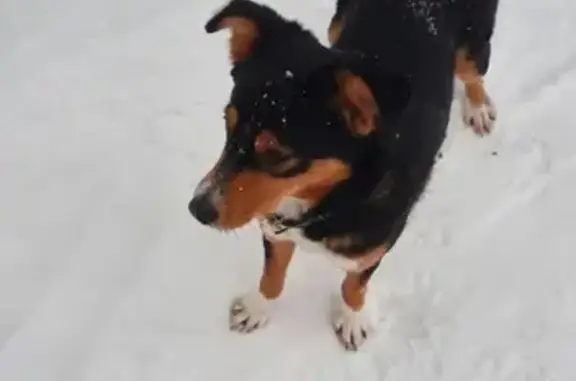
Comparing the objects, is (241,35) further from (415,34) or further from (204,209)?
(415,34)

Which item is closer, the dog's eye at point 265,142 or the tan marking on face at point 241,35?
the dog's eye at point 265,142

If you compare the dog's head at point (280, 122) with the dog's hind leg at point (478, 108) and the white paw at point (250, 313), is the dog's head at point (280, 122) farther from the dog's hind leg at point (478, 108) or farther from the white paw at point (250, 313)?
the dog's hind leg at point (478, 108)

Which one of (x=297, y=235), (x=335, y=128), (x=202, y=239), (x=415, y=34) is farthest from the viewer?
(x=202, y=239)

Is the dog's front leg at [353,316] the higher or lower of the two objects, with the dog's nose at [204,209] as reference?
lower

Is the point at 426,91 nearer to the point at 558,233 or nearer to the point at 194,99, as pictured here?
the point at 558,233

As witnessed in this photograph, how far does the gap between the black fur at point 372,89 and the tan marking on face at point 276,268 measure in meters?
0.36

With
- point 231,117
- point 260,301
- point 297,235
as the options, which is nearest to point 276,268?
point 260,301

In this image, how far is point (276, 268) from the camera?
3154 millimetres

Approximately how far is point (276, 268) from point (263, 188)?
2.66 ft

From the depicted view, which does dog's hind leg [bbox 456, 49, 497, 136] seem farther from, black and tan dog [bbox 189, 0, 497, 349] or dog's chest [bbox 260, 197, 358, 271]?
dog's chest [bbox 260, 197, 358, 271]

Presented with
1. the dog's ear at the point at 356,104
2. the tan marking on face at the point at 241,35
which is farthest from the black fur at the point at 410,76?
the tan marking on face at the point at 241,35

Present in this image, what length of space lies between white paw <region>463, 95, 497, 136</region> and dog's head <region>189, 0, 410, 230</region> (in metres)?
1.52

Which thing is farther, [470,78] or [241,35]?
[470,78]

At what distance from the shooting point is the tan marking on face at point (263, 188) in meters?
2.38
